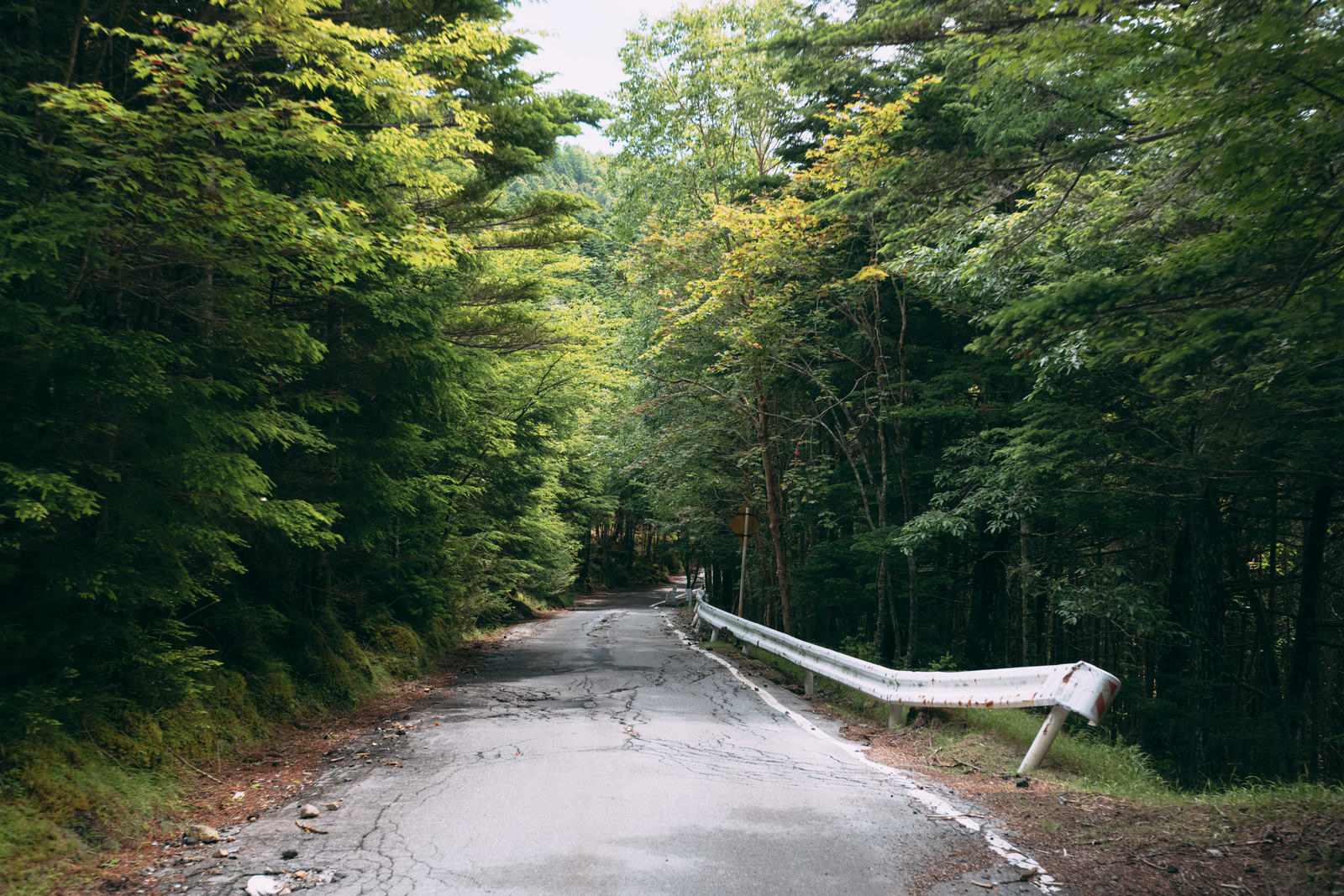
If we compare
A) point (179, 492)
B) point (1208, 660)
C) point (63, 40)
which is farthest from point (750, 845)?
point (1208, 660)

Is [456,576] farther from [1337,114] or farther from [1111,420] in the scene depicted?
[1337,114]

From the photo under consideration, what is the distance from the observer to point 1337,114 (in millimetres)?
3615

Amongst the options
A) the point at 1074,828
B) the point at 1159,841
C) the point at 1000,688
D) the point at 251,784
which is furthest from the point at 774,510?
the point at 1159,841

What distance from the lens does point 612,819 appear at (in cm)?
→ 458

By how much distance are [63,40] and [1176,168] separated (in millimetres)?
8199

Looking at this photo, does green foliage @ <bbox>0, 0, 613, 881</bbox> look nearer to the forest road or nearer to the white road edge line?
the forest road

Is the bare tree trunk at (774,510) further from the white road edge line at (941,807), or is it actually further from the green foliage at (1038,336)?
the white road edge line at (941,807)

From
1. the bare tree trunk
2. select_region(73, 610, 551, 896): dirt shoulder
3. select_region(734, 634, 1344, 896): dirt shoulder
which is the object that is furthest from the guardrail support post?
→ the bare tree trunk

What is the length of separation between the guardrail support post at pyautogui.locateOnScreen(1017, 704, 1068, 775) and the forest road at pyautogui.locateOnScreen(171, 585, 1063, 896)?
36.2 inches

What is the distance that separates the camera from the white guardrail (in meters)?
5.55

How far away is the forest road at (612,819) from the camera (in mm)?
3734

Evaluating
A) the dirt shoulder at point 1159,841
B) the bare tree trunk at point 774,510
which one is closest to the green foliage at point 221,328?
the dirt shoulder at point 1159,841

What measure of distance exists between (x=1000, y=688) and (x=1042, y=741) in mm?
490

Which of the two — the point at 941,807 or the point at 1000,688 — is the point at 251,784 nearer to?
the point at 941,807
